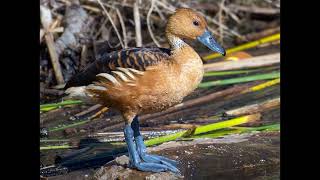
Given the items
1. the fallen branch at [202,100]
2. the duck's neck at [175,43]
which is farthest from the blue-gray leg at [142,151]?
the fallen branch at [202,100]

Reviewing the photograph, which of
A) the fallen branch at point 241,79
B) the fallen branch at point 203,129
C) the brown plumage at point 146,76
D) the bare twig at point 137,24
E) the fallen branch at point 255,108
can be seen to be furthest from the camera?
the bare twig at point 137,24

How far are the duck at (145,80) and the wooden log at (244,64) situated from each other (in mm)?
2323

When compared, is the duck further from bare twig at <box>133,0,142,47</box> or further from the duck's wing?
bare twig at <box>133,0,142,47</box>

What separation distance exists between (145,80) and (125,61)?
0.62ft

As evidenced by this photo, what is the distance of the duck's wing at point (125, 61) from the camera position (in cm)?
437

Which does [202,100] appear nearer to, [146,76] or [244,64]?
[244,64]

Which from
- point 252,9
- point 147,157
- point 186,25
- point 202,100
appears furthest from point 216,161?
point 252,9

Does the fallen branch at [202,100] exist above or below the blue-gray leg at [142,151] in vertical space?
below

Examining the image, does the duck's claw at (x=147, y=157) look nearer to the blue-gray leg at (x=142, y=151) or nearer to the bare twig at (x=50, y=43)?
the blue-gray leg at (x=142, y=151)

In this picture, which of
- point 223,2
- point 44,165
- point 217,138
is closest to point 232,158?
point 217,138
